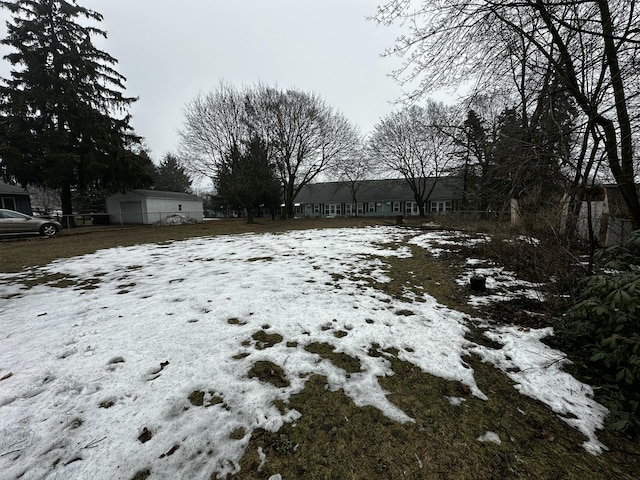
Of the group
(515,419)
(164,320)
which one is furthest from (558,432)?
(164,320)

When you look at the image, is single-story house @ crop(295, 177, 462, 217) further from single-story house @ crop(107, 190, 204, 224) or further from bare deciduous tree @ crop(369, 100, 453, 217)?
single-story house @ crop(107, 190, 204, 224)

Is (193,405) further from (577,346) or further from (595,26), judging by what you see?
(595,26)

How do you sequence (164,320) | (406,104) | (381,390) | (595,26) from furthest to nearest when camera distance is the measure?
(406,104)
(595,26)
(164,320)
(381,390)

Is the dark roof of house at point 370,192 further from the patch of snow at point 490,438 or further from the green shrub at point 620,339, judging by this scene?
the patch of snow at point 490,438

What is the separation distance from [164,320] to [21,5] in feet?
84.3

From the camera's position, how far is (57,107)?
16703 mm

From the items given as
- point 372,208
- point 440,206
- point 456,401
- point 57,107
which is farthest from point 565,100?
point 372,208

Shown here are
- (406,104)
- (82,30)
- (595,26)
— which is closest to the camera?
(595,26)

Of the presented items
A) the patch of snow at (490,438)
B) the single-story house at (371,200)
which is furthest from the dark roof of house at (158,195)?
the patch of snow at (490,438)

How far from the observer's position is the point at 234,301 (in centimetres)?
424

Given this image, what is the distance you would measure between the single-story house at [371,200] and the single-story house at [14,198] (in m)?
28.6

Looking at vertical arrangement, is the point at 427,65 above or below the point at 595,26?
below

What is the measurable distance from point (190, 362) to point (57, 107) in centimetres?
2280

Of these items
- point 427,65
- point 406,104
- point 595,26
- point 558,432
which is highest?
point 595,26
